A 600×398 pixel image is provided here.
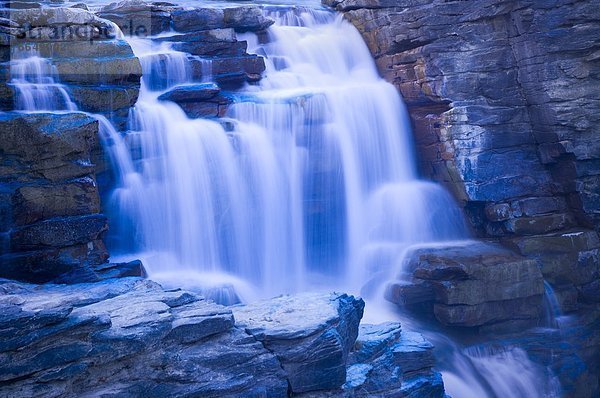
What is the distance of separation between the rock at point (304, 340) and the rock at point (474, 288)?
154 inches

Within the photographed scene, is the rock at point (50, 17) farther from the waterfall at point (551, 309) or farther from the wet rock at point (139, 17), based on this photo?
the waterfall at point (551, 309)

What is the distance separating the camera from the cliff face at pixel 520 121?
1116cm

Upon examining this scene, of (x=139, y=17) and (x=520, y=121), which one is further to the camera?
(x=139, y=17)

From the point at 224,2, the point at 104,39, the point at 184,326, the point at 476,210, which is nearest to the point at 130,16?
the point at 104,39

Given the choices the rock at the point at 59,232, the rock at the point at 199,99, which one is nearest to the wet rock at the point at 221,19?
the rock at the point at 199,99

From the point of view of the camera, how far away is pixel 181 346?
233 inches

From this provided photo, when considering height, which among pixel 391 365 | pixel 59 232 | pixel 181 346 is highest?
pixel 59 232

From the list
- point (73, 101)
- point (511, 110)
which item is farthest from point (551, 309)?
point (73, 101)

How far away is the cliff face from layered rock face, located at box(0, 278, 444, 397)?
190 inches

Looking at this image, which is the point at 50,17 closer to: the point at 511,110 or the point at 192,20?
the point at 192,20

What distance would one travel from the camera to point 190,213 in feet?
33.0

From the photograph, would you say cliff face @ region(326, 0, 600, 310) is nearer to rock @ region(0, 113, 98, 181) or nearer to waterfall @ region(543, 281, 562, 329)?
waterfall @ region(543, 281, 562, 329)

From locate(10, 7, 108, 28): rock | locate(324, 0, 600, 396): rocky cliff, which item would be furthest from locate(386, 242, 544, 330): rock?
locate(10, 7, 108, 28): rock

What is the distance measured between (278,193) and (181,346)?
17.7ft
